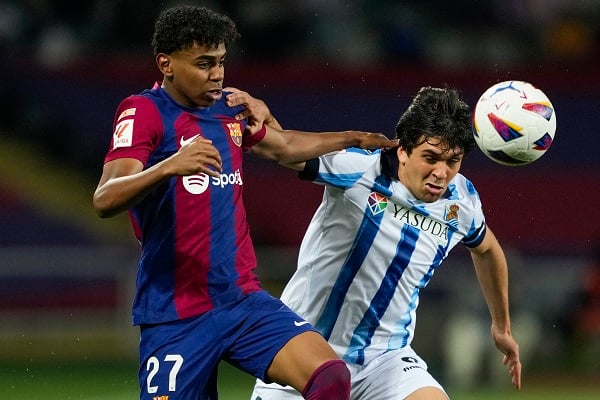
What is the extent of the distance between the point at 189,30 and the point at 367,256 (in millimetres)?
1547

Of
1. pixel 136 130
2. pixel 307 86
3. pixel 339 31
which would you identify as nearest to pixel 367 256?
pixel 136 130

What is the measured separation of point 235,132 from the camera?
6.11 meters

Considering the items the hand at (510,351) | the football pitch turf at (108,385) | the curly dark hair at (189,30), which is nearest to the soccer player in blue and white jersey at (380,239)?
the hand at (510,351)

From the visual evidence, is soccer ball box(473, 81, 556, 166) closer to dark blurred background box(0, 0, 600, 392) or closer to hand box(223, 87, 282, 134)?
hand box(223, 87, 282, 134)

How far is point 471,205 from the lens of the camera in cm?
679

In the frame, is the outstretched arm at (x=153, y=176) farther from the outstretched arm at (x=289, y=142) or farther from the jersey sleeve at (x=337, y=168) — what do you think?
the jersey sleeve at (x=337, y=168)

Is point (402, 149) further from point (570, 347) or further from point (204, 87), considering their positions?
point (570, 347)

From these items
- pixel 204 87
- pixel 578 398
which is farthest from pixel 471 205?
pixel 578 398

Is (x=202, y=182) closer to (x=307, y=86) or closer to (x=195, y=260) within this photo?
(x=195, y=260)

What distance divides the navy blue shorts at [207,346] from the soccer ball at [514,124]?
4.82ft

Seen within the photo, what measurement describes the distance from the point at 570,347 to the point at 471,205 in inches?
293

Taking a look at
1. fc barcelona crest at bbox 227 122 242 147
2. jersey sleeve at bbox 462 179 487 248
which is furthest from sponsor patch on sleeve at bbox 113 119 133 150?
jersey sleeve at bbox 462 179 487 248

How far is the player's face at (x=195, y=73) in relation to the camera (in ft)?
19.2

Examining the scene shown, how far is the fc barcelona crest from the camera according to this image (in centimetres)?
608
